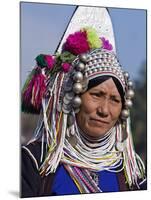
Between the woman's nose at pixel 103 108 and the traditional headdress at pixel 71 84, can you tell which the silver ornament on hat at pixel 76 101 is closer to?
the traditional headdress at pixel 71 84

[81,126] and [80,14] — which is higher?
[80,14]

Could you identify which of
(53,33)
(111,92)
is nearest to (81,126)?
(111,92)

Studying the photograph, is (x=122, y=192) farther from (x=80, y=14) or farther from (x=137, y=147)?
(x=80, y=14)

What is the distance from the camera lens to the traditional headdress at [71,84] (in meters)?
4.61

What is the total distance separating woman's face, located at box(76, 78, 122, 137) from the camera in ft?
15.4

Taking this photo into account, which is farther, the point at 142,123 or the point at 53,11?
the point at 142,123

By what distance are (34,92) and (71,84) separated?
27cm

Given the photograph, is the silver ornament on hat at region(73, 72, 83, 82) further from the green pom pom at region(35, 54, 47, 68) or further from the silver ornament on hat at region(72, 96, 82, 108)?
the green pom pom at region(35, 54, 47, 68)

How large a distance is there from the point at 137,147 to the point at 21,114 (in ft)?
3.13

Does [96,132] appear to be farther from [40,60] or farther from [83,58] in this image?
[40,60]

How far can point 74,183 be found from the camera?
4.71m

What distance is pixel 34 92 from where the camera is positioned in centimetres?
459

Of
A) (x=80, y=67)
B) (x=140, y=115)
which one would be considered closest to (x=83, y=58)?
(x=80, y=67)

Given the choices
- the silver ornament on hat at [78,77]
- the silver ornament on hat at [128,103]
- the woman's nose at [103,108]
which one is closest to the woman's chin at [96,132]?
the woman's nose at [103,108]
